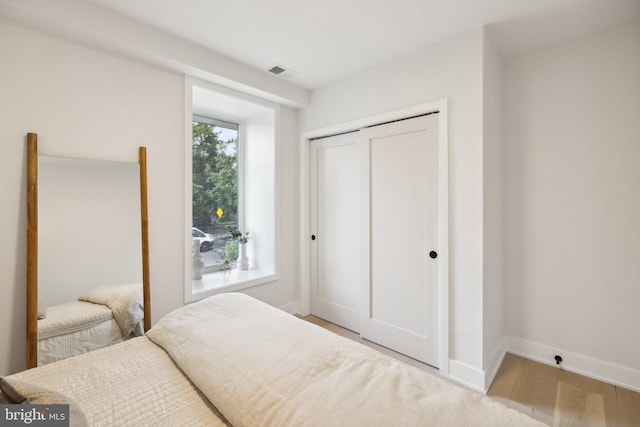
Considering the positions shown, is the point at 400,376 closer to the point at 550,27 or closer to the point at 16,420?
the point at 16,420

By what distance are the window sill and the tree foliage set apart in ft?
2.02

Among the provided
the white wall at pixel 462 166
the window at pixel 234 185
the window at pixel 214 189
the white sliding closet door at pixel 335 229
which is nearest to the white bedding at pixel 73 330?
the window at pixel 234 185

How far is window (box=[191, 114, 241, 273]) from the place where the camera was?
10.2ft

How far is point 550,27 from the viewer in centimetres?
203

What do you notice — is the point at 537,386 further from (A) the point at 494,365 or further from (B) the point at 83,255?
(B) the point at 83,255

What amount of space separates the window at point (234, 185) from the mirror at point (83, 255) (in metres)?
0.84

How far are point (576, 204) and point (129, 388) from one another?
309 cm

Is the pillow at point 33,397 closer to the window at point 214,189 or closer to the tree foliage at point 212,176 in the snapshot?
the window at point 214,189

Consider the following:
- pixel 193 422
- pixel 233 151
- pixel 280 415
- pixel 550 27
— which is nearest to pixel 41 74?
pixel 233 151

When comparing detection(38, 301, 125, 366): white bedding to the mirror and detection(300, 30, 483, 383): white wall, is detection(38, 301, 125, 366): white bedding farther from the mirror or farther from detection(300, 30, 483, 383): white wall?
detection(300, 30, 483, 383): white wall

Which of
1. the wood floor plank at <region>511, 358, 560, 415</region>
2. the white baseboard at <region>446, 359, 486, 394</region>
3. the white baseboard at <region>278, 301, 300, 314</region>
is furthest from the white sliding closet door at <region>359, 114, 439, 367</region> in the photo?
the white baseboard at <region>278, 301, 300, 314</region>

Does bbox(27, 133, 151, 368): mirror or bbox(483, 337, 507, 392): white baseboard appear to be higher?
bbox(27, 133, 151, 368): mirror

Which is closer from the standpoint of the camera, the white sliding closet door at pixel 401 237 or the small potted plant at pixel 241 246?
the white sliding closet door at pixel 401 237

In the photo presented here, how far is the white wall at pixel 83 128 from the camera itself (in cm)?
167
